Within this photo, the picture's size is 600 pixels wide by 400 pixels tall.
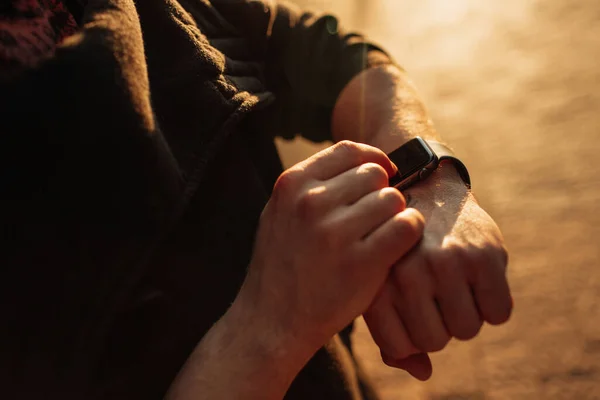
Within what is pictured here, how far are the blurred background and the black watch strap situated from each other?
813 mm

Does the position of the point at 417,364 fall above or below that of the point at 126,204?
below

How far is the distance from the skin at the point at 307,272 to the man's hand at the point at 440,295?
0.02m

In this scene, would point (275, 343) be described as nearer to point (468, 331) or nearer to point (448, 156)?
point (468, 331)

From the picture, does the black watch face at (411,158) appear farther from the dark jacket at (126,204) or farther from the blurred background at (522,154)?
the blurred background at (522,154)

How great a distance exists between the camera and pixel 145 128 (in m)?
0.47

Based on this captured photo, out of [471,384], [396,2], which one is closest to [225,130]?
[471,384]

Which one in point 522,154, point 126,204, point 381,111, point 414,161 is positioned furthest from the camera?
point 522,154

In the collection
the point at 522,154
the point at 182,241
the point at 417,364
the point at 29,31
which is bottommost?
the point at 522,154

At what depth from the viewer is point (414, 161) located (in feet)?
1.92

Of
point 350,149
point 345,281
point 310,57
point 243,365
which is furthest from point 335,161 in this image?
point 310,57

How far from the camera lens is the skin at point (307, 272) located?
468mm

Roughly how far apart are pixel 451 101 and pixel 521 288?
2.98ft

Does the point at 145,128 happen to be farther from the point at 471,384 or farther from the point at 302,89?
the point at 471,384

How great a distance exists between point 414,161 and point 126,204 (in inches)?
12.9
